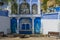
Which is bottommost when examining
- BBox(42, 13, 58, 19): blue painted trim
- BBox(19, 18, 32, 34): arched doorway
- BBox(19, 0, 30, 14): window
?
BBox(19, 18, 32, 34): arched doorway

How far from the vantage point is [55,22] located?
28.7 meters

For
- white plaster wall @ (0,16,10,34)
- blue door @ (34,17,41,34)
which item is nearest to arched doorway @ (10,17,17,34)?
white plaster wall @ (0,16,10,34)

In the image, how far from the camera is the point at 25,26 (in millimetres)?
33844

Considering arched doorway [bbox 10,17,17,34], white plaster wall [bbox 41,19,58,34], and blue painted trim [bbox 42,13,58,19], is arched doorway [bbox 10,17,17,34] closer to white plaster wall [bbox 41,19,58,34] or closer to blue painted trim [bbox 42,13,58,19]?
white plaster wall [bbox 41,19,58,34]

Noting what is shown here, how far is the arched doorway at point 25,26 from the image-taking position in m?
33.3

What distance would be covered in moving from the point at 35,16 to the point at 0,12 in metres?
6.72

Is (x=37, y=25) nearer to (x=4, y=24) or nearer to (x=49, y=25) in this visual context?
(x=49, y=25)

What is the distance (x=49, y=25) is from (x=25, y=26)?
564 cm

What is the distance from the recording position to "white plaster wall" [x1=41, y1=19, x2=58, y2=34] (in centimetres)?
2865

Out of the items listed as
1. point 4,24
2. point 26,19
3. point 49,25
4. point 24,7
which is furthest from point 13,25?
point 49,25

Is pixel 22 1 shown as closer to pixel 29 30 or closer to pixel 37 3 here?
pixel 37 3

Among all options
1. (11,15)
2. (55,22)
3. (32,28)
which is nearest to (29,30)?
(32,28)

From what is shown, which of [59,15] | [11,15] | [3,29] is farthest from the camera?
[11,15]

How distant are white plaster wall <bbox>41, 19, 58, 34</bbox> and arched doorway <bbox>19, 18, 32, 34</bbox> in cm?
320
